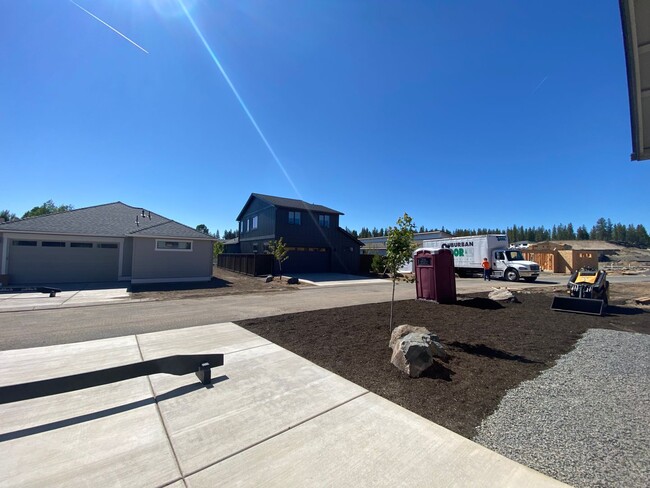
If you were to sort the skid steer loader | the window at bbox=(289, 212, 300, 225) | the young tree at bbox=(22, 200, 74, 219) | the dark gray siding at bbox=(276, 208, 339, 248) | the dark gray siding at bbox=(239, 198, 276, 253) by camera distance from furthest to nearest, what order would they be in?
1. the young tree at bbox=(22, 200, 74, 219)
2. the dark gray siding at bbox=(239, 198, 276, 253)
3. the window at bbox=(289, 212, 300, 225)
4. the dark gray siding at bbox=(276, 208, 339, 248)
5. the skid steer loader

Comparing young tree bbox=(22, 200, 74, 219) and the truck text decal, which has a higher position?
young tree bbox=(22, 200, 74, 219)

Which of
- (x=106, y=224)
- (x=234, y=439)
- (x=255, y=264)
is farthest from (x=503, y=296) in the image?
(x=106, y=224)

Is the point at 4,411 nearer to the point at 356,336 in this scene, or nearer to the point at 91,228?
the point at 356,336

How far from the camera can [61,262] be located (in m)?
16.4

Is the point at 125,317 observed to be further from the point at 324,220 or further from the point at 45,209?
the point at 45,209

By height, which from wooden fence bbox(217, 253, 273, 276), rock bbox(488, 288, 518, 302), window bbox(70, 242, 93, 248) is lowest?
rock bbox(488, 288, 518, 302)

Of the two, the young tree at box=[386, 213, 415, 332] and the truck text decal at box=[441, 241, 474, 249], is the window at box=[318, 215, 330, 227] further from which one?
the young tree at box=[386, 213, 415, 332]

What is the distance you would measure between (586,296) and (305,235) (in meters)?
19.9

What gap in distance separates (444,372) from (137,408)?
13.9 feet

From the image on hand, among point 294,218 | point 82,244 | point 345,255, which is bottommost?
point 345,255

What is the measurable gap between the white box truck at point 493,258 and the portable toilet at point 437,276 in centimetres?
1385

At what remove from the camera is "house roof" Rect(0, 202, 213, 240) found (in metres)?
15.9

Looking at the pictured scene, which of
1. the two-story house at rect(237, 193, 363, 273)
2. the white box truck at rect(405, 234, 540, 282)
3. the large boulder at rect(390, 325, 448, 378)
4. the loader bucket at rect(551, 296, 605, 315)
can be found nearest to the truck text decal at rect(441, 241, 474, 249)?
the white box truck at rect(405, 234, 540, 282)

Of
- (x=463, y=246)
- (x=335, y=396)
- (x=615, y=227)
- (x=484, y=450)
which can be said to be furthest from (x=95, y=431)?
(x=615, y=227)
